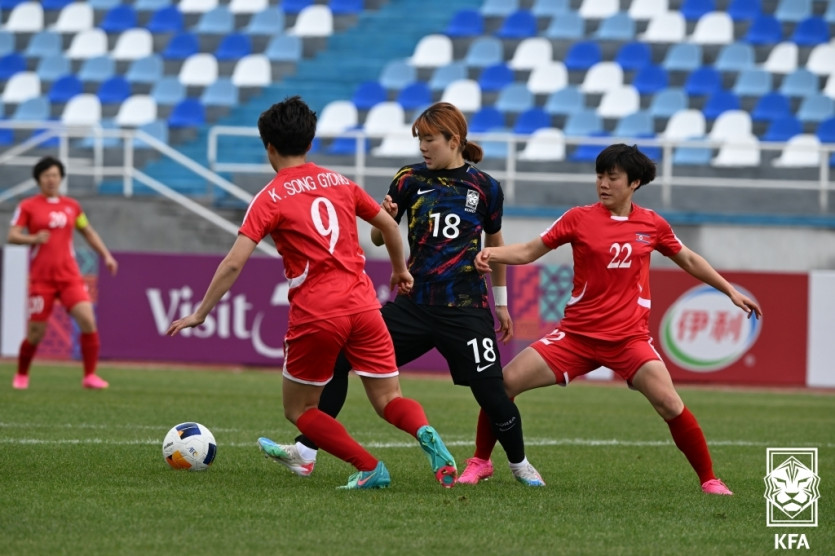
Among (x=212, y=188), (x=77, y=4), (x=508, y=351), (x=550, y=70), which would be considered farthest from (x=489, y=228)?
(x=77, y=4)

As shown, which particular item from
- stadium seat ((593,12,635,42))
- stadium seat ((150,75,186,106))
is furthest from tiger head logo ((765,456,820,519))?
stadium seat ((150,75,186,106))

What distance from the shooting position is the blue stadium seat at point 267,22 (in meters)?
22.6

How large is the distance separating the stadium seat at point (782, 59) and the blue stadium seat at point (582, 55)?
9.02 ft

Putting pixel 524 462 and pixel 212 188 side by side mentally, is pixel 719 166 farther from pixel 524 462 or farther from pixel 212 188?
pixel 524 462

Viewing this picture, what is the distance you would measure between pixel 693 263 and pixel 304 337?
2191 mm

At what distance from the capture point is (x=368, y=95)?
69.8ft

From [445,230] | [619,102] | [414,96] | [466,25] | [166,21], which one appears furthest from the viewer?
[166,21]

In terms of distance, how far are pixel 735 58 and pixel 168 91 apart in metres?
9.50

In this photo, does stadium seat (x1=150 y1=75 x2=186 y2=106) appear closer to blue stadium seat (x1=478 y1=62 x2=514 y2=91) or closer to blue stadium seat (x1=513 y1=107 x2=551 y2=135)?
blue stadium seat (x1=478 y1=62 x2=514 y2=91)

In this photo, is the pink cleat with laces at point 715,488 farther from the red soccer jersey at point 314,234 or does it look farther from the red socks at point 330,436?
the red soccer jersey at point 314,234

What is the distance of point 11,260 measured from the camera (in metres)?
16.0

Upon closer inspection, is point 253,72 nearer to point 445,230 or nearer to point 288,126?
point 445,230

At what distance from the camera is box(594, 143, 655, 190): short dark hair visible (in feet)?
21.8

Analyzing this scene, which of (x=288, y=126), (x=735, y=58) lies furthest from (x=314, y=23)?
(x=288, y=126)
